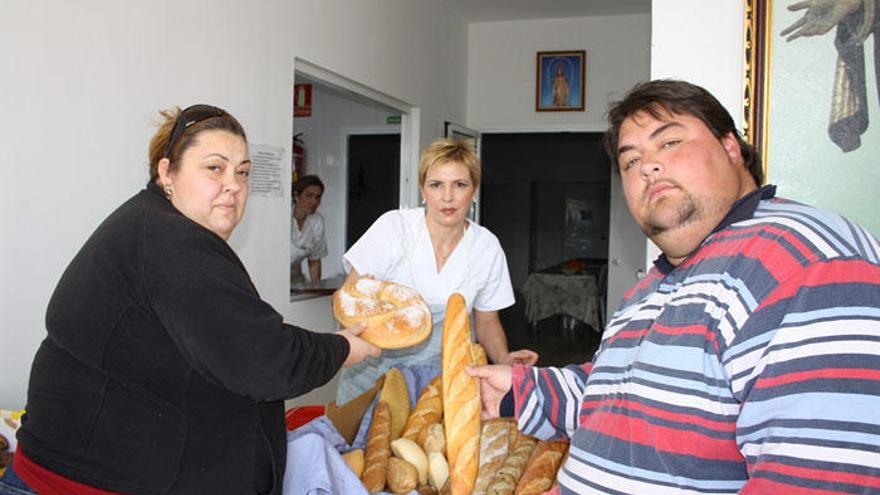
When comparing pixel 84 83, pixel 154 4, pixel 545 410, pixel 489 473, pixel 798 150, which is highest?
pixel 154 4

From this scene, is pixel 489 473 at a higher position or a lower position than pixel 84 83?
lower

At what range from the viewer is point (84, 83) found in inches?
91.0

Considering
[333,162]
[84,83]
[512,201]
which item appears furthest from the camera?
[512,201]

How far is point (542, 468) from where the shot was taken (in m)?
1.31

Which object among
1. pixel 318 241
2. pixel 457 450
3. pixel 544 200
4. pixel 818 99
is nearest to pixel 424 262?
pixel 457 450

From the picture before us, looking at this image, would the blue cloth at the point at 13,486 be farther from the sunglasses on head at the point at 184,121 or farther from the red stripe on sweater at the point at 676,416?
the red stripe on sweater at the point at 676,416

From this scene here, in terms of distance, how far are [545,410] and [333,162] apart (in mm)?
5372

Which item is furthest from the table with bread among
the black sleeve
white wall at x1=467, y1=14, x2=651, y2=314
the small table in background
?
the small table in background

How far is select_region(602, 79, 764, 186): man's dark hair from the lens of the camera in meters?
1.02

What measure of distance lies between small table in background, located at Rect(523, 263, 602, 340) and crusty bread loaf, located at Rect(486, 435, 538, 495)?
21.5 ft

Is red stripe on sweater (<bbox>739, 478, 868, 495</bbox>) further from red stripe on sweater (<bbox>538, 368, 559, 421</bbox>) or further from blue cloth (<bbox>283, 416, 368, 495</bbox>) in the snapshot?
blue cloth (<bbox>283, 416, 368, 495</bbox>)

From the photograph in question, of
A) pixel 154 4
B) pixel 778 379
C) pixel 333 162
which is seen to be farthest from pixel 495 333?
pixel 333 162

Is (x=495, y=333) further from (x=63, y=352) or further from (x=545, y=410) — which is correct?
(x=63, y=352)

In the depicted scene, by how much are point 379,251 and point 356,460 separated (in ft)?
3.04
